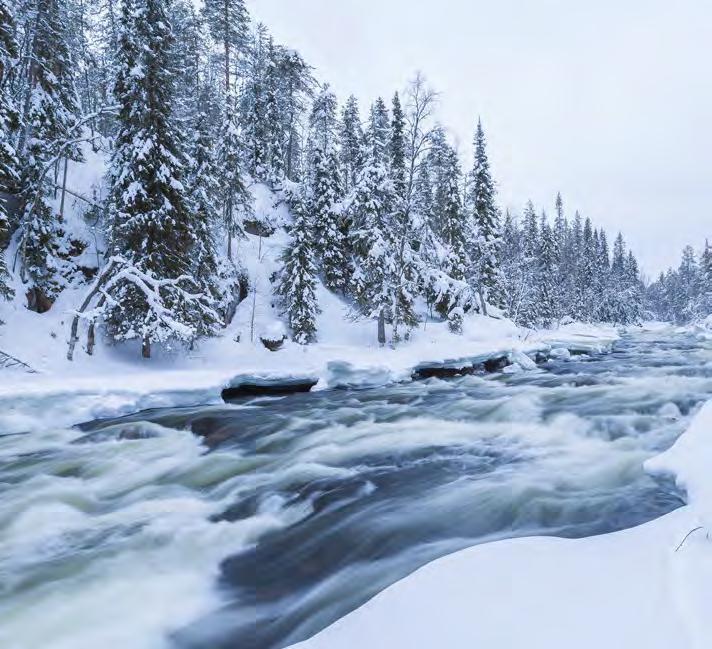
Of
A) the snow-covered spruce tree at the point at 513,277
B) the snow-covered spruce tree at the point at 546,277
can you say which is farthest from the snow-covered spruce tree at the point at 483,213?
the snow-covered spruce tree at the point at 546,277

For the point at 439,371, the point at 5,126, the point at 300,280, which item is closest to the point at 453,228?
the point at 300,280

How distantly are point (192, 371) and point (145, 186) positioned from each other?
750cm

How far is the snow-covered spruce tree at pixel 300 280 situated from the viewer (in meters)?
25.1

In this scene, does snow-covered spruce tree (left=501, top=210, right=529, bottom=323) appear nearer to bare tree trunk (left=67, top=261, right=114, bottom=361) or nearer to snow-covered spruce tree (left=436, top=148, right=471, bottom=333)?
snow-covered spruce tree (left=436, top=148, right=471, bottom=333)

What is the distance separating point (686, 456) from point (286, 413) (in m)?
8.68

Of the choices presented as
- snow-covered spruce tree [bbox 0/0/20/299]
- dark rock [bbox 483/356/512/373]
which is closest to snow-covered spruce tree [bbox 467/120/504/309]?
dark rock [bbox 483/356/512/373]

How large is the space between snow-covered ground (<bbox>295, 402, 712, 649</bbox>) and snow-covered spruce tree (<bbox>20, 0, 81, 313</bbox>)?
20139mm

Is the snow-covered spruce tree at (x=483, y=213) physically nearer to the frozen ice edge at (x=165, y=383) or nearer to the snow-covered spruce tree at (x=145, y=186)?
the frozen ice edge at (x=165, y=383)

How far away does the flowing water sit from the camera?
4.11m

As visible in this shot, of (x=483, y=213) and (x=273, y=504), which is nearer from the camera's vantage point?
(x=273, y=504)

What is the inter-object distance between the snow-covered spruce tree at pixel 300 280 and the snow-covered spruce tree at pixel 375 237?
278cm

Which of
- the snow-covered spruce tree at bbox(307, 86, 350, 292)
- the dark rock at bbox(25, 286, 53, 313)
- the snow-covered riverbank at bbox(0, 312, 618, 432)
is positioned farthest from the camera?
the snow-covered spruce tree at bbox(307, 86, 350, 292)

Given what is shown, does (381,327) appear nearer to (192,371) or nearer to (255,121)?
(192,371)

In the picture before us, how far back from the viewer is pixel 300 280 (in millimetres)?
25234
